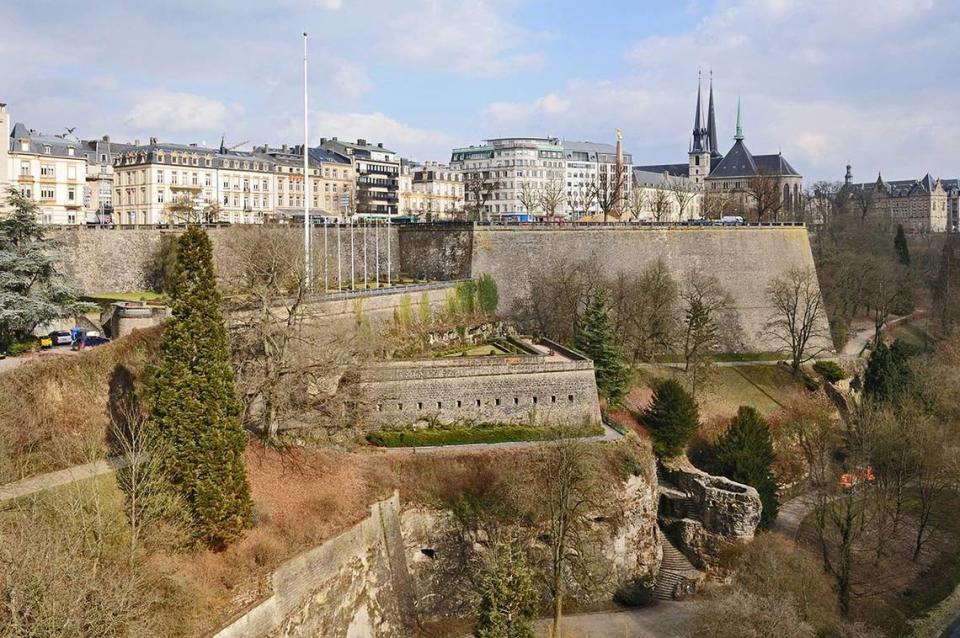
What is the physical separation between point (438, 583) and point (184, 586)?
10.6 metres

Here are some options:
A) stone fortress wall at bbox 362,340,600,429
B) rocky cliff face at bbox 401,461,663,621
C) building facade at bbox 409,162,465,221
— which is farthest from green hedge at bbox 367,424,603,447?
building facade at bbox 409,162,465,221

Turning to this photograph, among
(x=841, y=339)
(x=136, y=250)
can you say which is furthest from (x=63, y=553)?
(x=841, y=339)

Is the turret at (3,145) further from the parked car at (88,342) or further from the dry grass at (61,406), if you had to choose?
the dry grass at (61,406)

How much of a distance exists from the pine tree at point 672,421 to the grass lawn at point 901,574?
558 centimetres

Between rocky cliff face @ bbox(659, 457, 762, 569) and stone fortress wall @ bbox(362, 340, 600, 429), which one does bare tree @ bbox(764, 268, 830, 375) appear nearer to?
rocky cliff face @ bbox(659, 457, 762, 569)

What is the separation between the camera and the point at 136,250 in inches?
1767

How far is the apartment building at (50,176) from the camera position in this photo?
167 ft

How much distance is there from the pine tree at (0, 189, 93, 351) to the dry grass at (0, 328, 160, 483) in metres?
4.97

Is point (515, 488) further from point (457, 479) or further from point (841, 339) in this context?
point (841, 339)

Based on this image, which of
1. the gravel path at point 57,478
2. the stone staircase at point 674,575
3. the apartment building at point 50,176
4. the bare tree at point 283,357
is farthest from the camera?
the apartment building at point 50,176

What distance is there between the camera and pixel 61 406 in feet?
79.4

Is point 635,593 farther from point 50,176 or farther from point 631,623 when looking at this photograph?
point 50,176

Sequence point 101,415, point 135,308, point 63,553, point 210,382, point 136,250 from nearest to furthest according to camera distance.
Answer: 1. point 63,553
2. point 210,382
3. point 101,415
4. point 135,308
5. point 136,250

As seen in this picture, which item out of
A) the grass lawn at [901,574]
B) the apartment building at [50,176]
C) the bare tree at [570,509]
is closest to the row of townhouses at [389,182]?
the apartment building at [50,176]
